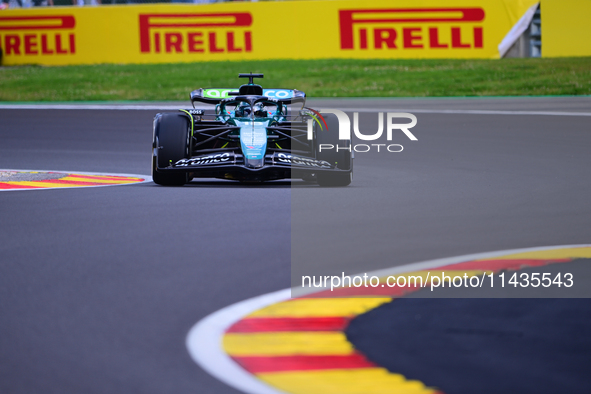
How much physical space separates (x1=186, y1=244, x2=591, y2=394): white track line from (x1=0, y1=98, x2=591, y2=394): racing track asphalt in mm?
58

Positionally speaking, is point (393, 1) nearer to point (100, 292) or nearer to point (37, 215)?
point (37, 215)

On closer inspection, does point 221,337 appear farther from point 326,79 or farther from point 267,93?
point 326,79

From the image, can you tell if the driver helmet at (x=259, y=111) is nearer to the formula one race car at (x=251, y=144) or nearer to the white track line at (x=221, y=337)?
the formula one race car at (x=251, y=144)

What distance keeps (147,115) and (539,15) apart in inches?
463

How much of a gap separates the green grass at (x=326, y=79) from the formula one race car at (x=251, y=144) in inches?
452

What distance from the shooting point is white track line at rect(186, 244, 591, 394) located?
3.37m

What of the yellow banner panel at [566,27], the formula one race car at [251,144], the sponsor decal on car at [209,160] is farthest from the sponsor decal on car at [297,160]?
the yellow banner panel at [566,27]

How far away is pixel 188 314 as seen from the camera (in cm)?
426

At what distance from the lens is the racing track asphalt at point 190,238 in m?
3.74

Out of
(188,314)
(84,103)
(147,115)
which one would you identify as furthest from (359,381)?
(84,103)

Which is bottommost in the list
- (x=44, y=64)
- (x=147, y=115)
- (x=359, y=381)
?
(x=359, y=381)

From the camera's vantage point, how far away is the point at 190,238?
614 cm

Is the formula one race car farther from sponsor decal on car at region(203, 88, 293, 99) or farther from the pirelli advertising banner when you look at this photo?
the pirelli advertising banner

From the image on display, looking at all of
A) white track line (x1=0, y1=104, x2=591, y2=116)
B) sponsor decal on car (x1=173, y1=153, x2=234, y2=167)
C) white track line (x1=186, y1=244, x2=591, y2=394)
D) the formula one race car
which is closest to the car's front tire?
the formula one race car
